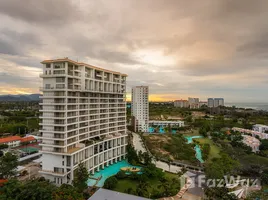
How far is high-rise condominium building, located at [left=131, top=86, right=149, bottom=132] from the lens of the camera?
55675 mm

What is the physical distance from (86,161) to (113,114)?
9185 mm

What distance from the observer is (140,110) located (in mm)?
56531

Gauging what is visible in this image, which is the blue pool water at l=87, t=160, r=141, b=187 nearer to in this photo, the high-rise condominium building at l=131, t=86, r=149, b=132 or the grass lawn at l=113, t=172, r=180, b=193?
the grass lawn at l=113, t=172, r=180, b=193

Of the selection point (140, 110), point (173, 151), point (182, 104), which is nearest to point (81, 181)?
point (173, 151)

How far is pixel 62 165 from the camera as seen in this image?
810 inches

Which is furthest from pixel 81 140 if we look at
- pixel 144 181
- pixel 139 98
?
pixel 139 98

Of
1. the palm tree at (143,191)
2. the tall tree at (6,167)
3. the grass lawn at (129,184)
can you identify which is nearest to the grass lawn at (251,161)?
the grass lawn at (129,184)

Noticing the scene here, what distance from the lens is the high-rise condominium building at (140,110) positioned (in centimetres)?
5567

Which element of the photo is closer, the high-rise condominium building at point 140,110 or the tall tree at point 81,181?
the tall tree at point 81,181

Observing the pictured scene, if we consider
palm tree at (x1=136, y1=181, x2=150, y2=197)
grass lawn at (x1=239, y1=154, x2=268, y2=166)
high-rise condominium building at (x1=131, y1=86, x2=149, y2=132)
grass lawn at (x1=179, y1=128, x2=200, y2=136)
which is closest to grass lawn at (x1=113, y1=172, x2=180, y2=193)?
palm tree at (x1=136, y1=181, x2=150, y2=197)

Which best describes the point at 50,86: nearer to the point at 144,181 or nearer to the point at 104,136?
the point at 104,136

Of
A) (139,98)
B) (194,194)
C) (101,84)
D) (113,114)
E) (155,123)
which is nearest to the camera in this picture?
(194,194)

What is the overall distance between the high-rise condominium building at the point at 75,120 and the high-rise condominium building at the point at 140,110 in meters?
26.4

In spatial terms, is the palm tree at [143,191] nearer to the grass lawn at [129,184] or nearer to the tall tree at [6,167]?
the grass lawn at [129,184]
